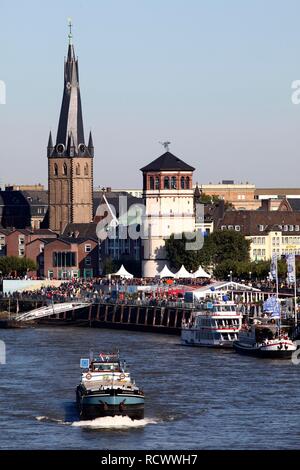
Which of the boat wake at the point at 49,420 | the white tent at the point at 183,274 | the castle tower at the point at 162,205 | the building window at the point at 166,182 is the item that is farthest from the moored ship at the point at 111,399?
the building window at the point at 166,182

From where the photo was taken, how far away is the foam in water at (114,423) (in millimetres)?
58062

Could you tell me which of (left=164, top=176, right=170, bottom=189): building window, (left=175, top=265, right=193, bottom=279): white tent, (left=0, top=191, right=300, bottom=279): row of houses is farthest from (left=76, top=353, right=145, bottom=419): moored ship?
(left=0, top=191, right=300, bottom=279): row of houses

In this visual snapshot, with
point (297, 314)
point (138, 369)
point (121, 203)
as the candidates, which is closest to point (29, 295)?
point (121, 203)

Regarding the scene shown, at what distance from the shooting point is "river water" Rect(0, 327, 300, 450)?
5441cm

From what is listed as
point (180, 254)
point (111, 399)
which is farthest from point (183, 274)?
point (111, 399)

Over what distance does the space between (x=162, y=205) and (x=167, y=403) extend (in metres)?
96.4

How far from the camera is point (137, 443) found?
53.9 m

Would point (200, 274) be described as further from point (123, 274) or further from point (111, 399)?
point (111, 399)

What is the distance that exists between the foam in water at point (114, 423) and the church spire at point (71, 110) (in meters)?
125

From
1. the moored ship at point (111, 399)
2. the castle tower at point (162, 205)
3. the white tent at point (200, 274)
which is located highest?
the castle tower at point (162, 205)

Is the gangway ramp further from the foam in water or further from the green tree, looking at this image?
the foam in water

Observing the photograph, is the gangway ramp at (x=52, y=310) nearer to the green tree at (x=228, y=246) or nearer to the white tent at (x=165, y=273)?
the white tent at (x=165, y=273)

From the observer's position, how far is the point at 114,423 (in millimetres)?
58406

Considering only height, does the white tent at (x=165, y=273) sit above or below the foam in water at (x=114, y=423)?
above
